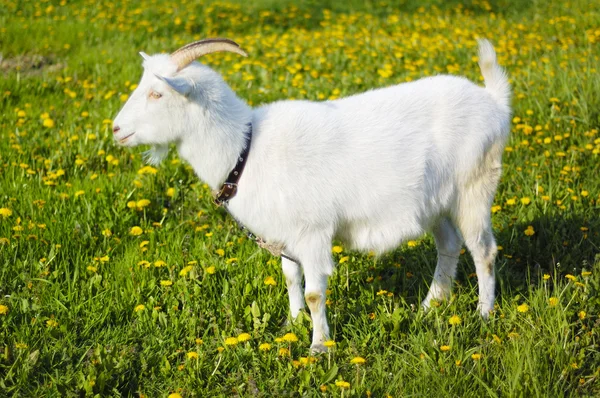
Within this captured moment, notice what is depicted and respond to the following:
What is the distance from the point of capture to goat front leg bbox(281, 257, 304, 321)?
362 cm

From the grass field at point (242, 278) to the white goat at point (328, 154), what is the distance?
299 mm

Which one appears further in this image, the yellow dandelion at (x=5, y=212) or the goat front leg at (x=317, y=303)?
the yellow dandelion at (x=5, y=212)

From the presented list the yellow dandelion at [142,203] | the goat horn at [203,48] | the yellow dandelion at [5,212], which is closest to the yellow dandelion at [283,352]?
the goat horn at [203,48]

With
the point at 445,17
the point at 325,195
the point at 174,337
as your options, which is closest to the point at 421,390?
the point at 325,195

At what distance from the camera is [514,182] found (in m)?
4.92

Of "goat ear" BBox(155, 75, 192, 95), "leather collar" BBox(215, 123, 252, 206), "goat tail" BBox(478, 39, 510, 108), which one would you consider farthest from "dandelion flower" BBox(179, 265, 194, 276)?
"goat tail" BBox(478, 39, 510, 108)

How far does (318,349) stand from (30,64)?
5885 millimetres

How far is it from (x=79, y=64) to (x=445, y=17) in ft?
18.2

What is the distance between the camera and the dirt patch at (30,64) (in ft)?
24.9

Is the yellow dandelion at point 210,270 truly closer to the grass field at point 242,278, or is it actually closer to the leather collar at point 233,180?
the grass field at point 242,278

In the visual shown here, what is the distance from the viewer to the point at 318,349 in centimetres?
336

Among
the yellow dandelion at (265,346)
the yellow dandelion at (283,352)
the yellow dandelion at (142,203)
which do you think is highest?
the yellow dandelion at (142,203)

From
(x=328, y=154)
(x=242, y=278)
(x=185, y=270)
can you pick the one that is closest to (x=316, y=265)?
(x=328, y=154)

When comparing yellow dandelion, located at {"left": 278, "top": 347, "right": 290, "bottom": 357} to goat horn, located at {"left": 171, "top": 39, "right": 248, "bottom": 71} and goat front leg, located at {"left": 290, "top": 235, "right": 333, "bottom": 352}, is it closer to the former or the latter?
goat front leg, located at {"left": 290, "top": 235, "right": 333, "bottom": 352}
